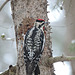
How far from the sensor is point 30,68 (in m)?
1.85

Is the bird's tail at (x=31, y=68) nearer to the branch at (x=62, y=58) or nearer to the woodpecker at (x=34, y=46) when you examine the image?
the woodpecker at (x=34, y=46)

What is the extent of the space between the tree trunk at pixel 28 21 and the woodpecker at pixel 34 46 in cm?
6

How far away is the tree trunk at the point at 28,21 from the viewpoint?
1.93 m

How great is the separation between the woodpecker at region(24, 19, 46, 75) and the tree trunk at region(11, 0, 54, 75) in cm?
6

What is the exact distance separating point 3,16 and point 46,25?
234 inches

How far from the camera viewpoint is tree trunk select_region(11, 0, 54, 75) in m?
1.93

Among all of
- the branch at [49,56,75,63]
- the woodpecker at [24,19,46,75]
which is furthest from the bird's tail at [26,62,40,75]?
the branch at [49,56,75,63]

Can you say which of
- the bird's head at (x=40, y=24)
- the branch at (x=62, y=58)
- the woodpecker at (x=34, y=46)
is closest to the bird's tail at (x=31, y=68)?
the woodpecker at (x=34, y=46)

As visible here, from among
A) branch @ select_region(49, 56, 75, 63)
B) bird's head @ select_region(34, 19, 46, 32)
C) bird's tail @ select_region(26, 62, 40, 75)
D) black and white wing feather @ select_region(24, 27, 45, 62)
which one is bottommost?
bird's tail @ select_region(26, 62, 40, 75)

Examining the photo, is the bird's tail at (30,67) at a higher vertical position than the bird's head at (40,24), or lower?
lower

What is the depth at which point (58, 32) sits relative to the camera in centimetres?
747

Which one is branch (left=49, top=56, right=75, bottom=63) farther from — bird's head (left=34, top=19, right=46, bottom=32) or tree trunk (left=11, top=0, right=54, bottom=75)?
bird's head (left=34, top=19, right=46, bottom=32)

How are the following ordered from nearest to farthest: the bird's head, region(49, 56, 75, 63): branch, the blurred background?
region(49, 56, 75, 63): branch → the bird's head → the blurred background

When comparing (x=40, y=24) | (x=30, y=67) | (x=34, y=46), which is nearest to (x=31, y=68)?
(x=30, y=67)
